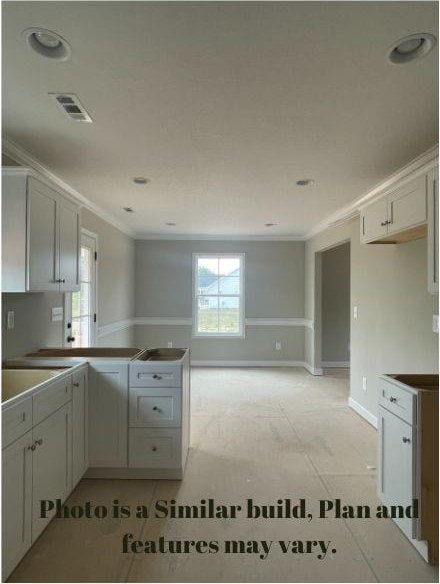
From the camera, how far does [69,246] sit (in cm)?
298

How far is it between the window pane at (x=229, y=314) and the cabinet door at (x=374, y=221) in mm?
3728

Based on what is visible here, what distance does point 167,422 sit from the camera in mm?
2645

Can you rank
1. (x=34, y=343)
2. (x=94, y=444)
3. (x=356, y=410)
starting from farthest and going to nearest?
(x=356, y=410) → (x=34, y=343) → (x=94, y=444)

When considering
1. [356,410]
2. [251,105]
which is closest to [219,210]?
[251,105]

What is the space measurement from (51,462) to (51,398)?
0.37m

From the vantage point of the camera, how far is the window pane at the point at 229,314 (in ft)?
22.2

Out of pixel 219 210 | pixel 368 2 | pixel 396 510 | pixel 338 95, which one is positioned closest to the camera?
pixel 368 2

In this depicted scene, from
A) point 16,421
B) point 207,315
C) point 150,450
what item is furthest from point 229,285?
point 16,421

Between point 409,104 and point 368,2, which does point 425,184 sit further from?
point 368,2

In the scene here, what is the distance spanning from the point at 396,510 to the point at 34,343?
297 centimetres

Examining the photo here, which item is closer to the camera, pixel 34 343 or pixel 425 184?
pixel 425 184

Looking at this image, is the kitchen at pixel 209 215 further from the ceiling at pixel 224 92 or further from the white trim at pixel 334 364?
the white trim at pixel 334 364

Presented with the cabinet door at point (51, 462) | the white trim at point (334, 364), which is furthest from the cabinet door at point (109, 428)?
the white trim at point (334, 364)

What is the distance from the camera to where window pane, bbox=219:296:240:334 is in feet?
22.2
